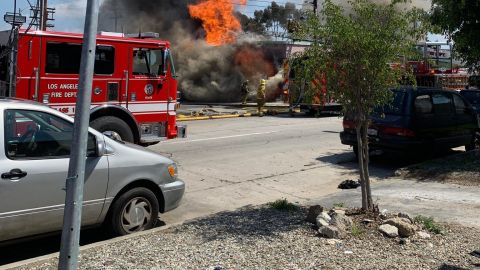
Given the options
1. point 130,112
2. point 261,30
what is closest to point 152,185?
point 130,112

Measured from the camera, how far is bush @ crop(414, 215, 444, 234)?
222 inches

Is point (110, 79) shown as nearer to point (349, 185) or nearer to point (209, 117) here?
point (349, 185)

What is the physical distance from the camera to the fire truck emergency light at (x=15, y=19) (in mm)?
9328

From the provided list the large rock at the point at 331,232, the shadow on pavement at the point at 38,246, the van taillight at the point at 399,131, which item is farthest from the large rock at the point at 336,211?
the van taillight at the point at 399,131

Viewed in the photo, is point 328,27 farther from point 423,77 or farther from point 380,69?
point 423,77

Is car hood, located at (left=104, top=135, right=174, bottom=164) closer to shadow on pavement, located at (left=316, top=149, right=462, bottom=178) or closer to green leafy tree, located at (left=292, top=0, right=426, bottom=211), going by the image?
green leafy tree, located at (left=292, top=0, right=426, bottom=211)

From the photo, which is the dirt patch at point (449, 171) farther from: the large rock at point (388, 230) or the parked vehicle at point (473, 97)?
the parked vehicle at point (473, 97)

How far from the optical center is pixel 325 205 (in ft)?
23.4

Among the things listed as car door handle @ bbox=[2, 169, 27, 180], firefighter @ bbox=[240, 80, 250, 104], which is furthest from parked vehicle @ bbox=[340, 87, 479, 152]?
firefighter @ bbox=[240, 80, 250, 104]

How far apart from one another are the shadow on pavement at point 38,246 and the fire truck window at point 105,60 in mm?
4781

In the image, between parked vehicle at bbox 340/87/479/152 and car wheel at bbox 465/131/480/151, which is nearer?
parked vehicle at bbox 340/87/479/152

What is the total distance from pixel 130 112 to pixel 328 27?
5.82m

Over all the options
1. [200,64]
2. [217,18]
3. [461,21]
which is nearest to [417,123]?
[461,21]

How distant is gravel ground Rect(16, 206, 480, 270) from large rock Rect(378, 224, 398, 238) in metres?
0.07
